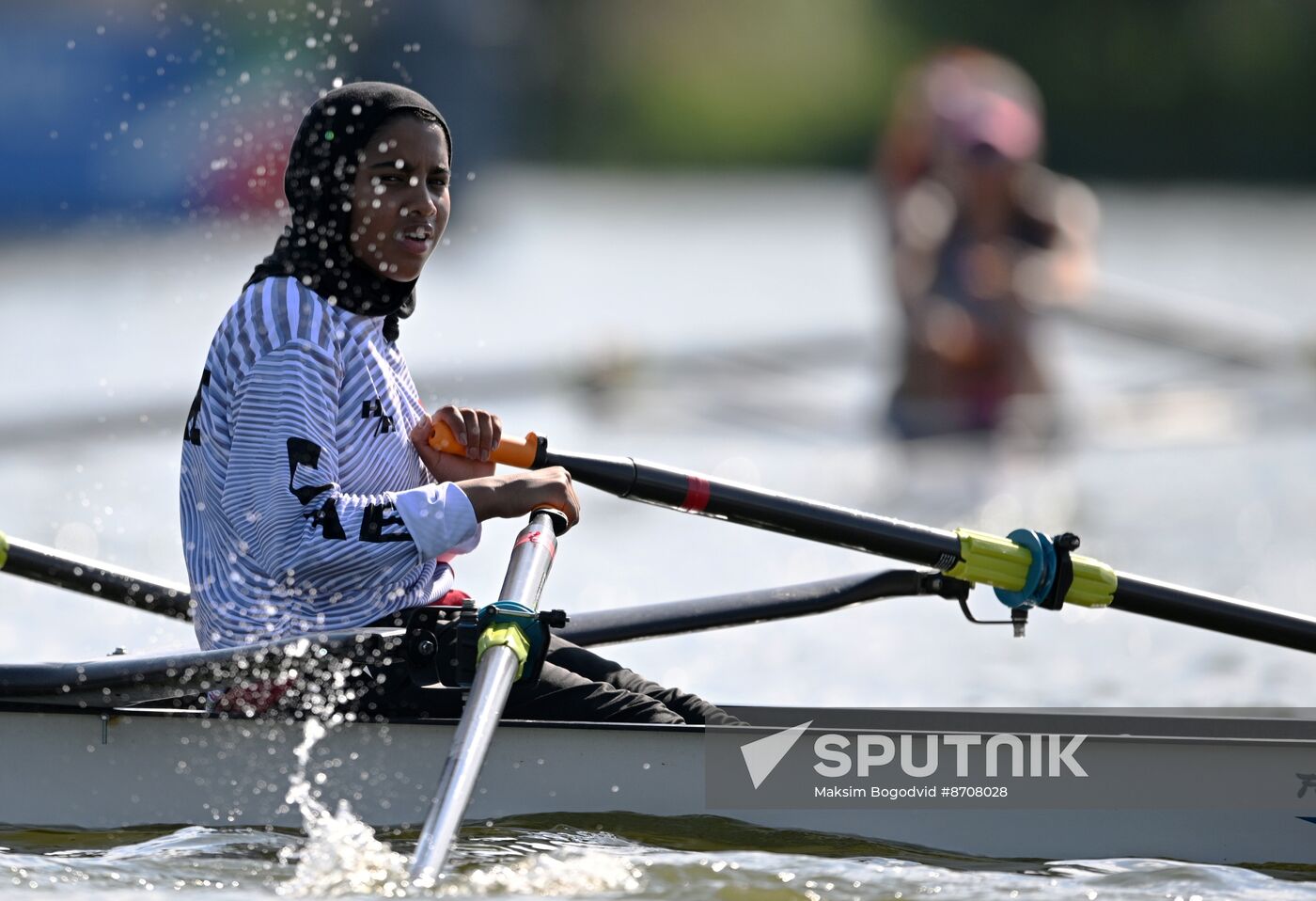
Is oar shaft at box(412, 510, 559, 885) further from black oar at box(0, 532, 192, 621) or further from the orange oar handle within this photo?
black oar at box(0, 532, 192, 621)

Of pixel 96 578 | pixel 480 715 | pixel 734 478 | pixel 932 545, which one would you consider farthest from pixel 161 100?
pixel 480 715

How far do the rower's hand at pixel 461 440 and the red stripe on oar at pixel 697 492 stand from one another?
53 centimetres

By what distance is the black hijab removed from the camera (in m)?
3.61

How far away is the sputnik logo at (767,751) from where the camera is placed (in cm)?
390

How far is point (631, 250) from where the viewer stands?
21047 mm

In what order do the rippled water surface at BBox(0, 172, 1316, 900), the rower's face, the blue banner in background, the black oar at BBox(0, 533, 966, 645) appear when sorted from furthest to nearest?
the blue banner in background → the black oar at BBox(0, 533, 966, 645) → the rippled water surface at BBox(0, 172, 1316, 900) → the rower's face

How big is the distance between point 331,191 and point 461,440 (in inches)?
22.8

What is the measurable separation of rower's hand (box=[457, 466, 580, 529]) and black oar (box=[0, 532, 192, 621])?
98 cm

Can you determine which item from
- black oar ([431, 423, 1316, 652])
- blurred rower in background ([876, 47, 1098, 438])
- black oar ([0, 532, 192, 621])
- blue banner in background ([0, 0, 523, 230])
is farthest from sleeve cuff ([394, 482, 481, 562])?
blue banner in background ([0, 0, 523, 230])

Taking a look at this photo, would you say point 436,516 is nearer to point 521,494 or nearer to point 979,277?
point 521,494

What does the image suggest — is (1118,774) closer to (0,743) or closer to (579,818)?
(579,818)

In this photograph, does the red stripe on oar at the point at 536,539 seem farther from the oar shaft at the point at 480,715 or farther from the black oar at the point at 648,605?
the black oar at the point at 648,605

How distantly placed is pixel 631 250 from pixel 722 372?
910 cm

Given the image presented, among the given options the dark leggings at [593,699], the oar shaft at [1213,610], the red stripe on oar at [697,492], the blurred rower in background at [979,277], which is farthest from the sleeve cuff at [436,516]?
the blurred rower in background at [979,277]
